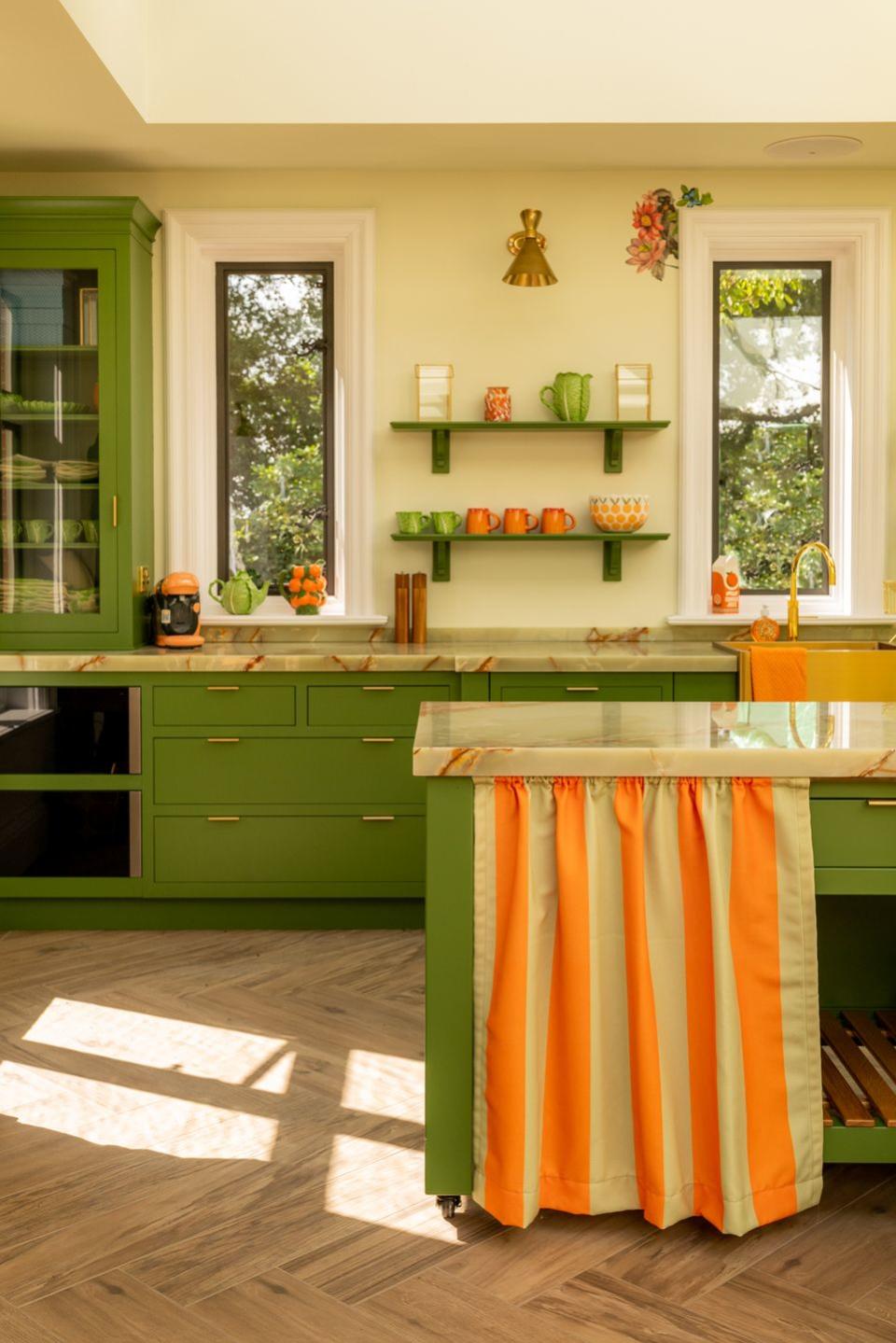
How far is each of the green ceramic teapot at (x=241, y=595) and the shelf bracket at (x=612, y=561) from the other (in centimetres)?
119

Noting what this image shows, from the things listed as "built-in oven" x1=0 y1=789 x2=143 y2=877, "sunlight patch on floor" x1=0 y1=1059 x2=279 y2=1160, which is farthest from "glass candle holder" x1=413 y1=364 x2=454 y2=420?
"sunlight patch on floor" x1=0 y1=1059 x2=279 y2=1160

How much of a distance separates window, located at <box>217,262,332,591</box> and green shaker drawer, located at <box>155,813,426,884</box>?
1.02m

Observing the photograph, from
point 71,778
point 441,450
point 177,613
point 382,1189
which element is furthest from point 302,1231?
point 441,450

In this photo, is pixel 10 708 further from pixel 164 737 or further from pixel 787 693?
pixel 787 693

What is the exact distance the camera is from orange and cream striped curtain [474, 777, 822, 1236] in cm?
208

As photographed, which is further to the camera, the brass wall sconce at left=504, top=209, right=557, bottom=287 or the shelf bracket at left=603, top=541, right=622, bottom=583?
the shelf bracket at left=603, top=541, right=622, bottom=583

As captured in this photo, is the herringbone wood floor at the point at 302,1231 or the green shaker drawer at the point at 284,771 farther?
the green shaker drawer at the point at 284,771

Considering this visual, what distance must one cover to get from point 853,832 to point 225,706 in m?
2.27

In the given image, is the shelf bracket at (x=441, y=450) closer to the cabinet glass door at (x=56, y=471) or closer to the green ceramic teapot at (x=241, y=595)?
the green ceramic teapot at (x=241, y=595)

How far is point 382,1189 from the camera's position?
2320 millimetres

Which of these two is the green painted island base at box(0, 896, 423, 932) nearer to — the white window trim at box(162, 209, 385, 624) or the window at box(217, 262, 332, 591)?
the white window trim at box(162, 209, 385, 624)

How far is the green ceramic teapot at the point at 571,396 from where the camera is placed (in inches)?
169

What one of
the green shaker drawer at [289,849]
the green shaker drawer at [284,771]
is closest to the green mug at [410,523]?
the green shaker drawer at [284,771]

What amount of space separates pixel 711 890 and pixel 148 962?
2133 mm
